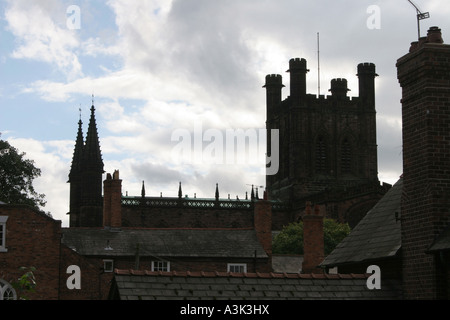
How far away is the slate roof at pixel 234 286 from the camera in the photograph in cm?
1723

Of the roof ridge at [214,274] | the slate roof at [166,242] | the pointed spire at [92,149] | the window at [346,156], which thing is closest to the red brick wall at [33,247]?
the slate roof at [166,242]

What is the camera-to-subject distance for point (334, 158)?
114125mm

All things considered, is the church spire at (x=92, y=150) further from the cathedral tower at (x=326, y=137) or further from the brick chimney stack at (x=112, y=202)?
the cathedral tower at (x=326, y=137)

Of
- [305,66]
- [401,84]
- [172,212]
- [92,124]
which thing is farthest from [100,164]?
[401,84]

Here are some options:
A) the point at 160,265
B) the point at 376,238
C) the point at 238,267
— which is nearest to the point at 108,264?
the point at 160,265

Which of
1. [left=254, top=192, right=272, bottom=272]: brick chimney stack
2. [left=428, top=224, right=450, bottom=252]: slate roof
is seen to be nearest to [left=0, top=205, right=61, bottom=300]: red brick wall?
[left=254, top=192, right=272, bottom=272]: brick chimney stack

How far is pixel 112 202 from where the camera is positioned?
5906 centimetres

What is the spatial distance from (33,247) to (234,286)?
91.8ft

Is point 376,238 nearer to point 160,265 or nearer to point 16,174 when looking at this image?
point 160,265

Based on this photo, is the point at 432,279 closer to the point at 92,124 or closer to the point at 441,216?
the point at 441,216
